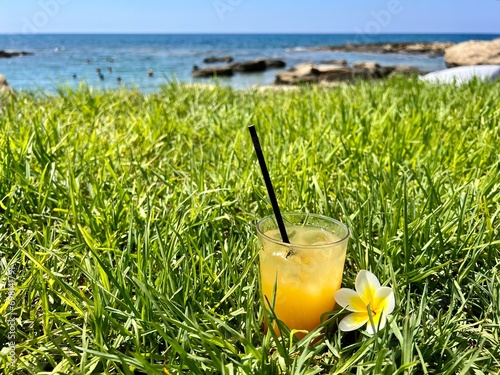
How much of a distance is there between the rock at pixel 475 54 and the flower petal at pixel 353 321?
35.7 feet

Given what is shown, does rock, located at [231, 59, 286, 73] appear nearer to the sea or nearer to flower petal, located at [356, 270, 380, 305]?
the sea

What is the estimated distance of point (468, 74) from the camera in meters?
5.92

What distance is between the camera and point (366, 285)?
3.66 ft

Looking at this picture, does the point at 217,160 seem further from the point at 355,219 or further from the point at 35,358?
the point at 35,358

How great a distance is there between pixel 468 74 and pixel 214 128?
4.62 m

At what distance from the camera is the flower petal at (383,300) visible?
1.07 m

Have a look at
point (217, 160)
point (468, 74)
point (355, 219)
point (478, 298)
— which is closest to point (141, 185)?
point (217, 160)

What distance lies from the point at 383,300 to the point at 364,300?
1.9 inches

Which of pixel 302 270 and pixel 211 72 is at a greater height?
pixel 302 270

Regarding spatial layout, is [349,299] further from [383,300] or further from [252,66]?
[252,66]

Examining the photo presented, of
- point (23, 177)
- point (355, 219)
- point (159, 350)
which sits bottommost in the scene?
point (159, 350)

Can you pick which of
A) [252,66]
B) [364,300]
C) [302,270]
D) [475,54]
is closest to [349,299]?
[364,300]

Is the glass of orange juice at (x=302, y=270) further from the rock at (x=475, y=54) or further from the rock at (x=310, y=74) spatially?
the rock at (x=310, y=74)

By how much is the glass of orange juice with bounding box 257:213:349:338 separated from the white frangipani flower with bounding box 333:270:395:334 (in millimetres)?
46
